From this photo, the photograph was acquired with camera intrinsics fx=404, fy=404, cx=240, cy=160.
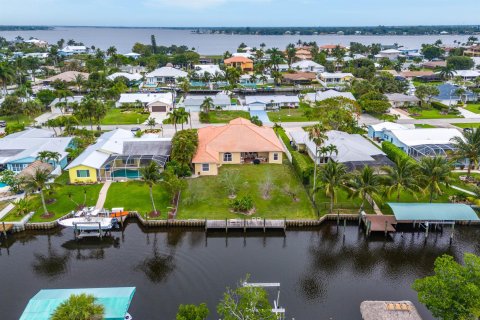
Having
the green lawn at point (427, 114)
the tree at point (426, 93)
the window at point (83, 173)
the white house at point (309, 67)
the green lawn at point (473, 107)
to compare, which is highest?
the white house at point (309, 67)

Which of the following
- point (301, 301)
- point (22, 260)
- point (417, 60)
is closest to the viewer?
point (301, 301)

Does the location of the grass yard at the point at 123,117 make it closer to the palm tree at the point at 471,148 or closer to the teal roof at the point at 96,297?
the teal roof at the point at 96,297

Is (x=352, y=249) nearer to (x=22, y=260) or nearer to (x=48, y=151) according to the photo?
(x=22, y=260)

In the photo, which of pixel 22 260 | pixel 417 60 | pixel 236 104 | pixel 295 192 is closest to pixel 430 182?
pixel 295 192

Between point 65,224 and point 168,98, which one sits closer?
point 65,224

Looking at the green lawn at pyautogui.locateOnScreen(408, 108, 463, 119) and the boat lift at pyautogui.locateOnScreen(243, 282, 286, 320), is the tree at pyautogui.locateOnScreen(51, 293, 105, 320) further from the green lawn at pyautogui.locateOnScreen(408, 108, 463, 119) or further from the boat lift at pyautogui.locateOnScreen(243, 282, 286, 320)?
the green lawn at pyautogui.locateOnScreen(408, 108, 463, 119)

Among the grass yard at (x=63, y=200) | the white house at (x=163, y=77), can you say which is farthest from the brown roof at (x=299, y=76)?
the grass yard at (x=63, y=200)

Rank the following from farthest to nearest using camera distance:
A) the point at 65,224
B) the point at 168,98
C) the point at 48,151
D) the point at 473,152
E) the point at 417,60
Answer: the point at 417,60, the point at 168,98, the point at 48,151, the point at 473,152, the point at 65,224
